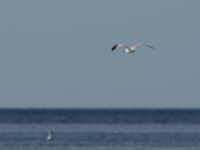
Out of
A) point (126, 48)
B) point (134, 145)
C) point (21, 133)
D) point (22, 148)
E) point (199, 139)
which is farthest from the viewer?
point (21, 133)

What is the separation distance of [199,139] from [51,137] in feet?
34.7

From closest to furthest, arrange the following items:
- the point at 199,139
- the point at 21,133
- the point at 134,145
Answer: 1. the point at 134,145
2. the point at 199,139
3. the point at 21,133

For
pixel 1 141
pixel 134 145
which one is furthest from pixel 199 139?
pixel 1 141

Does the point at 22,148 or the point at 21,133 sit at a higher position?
the point at 21,133

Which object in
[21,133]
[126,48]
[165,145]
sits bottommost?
[126,48]

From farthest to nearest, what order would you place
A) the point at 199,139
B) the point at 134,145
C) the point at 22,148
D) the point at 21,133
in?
1. the point at 21,133
2. the point at 199,139
3. the point at 134,145
4. the point at 22,148

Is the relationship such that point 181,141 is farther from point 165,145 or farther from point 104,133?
point 104,133

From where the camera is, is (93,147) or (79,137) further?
(79,137)

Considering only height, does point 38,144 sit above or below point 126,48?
above

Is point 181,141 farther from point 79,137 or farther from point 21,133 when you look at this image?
point 21,133

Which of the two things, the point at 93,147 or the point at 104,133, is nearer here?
the point at 93,147

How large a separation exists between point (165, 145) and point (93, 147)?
5340 millimetres

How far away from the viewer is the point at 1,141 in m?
82.0

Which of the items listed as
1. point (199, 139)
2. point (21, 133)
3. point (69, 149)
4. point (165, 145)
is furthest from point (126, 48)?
point (21, 133)
